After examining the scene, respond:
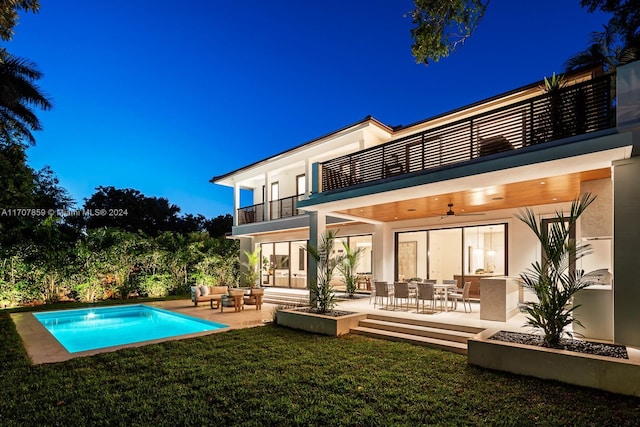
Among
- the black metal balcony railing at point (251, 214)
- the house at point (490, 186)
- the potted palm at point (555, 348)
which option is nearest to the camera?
the potted palm at point (555, 348)

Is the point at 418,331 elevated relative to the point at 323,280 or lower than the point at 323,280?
lower

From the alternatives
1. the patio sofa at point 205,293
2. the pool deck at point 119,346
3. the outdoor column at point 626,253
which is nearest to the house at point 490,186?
the outdoor column at point 626,253

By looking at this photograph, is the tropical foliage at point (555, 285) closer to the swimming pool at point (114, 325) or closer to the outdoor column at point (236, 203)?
the swimming pool at point (114, 325)

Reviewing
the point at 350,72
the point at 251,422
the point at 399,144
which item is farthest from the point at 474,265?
the point at 350,72

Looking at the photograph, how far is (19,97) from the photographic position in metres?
15.5

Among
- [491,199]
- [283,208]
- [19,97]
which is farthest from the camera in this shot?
[283,208]

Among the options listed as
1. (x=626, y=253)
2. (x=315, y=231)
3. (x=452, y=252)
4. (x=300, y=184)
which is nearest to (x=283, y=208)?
(x=300, y=184)

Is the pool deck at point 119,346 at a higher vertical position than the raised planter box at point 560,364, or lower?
lower

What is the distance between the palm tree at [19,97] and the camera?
14.9 meters

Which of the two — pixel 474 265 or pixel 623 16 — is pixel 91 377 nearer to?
pixel 474 265

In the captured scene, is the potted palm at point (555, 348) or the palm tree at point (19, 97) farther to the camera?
the palm tree at point (19, 97)

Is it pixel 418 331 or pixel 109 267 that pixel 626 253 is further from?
pixel 109 267

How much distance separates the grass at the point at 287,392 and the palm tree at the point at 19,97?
12906 millimetres

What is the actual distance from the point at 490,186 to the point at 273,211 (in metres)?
12.5
